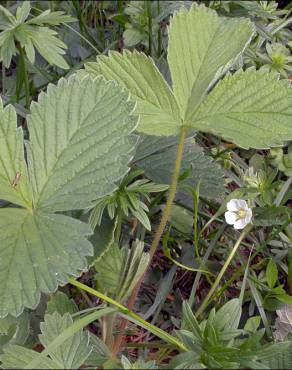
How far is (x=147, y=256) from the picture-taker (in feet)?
4.83

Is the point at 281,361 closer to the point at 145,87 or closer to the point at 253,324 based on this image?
the point at 253,324

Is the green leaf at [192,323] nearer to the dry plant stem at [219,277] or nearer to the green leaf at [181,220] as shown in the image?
the dry plant stem at [219,277]

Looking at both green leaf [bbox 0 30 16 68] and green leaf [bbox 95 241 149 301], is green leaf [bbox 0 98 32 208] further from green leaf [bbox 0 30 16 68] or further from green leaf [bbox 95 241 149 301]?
green leaf [bbox 0 30 16 68]

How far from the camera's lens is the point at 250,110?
64.5 inches

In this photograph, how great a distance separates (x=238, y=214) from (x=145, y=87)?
0.46 m

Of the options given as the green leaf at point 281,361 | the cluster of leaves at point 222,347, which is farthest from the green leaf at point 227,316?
the green leaf at point 281,361

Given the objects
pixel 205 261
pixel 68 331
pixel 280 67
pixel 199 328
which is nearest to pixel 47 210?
pixel 68 331

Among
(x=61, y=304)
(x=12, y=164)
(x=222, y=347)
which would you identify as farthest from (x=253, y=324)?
(x=12, y=164)

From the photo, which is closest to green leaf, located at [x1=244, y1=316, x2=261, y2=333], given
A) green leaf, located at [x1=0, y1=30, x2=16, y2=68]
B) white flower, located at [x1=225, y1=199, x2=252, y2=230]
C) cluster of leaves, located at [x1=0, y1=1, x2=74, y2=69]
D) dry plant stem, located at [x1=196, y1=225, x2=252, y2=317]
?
dry plant stem, located at [x1=196, y1=225, x2=252, y2=317]

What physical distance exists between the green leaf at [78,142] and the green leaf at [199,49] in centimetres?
19

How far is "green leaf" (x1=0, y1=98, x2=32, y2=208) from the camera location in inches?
57.9

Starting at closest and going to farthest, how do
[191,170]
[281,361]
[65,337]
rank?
[65,337] → [281,361] → [191,170]

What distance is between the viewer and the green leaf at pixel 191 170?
1826mm

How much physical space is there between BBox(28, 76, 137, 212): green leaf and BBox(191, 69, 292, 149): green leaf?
0.21m
